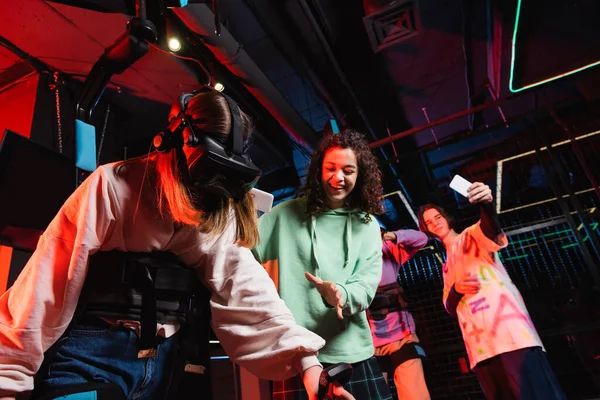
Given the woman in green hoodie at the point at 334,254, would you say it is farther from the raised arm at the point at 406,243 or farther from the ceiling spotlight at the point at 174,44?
the ceiling spotlight at the point at 174,44

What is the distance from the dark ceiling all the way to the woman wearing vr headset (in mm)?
1908

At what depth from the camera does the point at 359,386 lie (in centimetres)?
147

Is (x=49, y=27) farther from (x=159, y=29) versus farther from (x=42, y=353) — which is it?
(x=42, y=353)

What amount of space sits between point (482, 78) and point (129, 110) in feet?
14.3

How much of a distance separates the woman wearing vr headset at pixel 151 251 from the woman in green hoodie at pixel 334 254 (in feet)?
1.48

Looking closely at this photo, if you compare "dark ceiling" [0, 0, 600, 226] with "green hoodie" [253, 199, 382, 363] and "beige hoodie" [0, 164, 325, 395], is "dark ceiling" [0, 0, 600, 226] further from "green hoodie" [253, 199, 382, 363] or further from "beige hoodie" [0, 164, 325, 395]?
"beige hoodie" [0, 164, 325, 395]

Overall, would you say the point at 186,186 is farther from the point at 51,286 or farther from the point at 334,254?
the point at 334,254

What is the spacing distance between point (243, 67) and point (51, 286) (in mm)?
2661

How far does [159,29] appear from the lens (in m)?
2.83

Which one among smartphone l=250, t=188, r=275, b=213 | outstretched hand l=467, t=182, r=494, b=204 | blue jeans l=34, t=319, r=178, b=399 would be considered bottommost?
blue jeans l=34, t=319, r=178, b=399

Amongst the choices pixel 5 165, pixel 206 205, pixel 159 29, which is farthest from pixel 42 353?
pixel 159 29

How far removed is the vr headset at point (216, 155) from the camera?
912 millimetres

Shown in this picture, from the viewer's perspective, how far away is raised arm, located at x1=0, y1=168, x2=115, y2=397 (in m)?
0.74

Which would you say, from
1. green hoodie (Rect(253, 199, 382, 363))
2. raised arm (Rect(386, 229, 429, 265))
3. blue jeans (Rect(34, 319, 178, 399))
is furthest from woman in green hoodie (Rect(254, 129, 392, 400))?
raised arm (Rect(386, 229, 429, 265))
